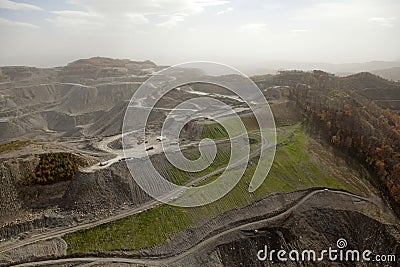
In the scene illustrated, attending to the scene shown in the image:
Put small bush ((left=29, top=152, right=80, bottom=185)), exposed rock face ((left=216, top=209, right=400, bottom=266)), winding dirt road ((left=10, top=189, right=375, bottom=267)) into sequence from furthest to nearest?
small bush ((left=29, top=152, right=80, bottom=185)) → exposed rock face ((left=216, top=209, right=400, bottom=266)) → winding dirt road ((left=10, top=189, right=375, bottom=267))

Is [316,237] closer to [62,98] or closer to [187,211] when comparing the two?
[187,211]

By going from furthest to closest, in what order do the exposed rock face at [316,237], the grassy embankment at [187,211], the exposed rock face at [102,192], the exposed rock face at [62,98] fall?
the exposed rock face at [62,98] < the exposed rock face at [102,192] < the exposed rock face at [316,237] < the grassy embankment at [187,211]

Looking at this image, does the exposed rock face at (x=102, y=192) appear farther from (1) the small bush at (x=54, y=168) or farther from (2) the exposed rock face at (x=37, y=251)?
(2) the exposed rock face at (x=37, y=251)

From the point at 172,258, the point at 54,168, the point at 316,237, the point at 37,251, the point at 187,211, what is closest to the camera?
the point at 37,251

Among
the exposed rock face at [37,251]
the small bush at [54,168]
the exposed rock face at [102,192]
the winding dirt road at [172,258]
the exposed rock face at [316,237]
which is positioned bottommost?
the exposed rock face at [316,237]

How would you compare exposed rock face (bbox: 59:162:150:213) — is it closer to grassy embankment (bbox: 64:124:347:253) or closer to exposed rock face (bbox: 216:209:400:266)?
grassy embankment (bbox: 64:124:347:253)

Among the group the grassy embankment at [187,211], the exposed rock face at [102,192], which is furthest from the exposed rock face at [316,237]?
the exposed rock face at [102,192]

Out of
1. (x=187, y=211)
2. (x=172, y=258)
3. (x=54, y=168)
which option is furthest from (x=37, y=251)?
(x=187, y=211)

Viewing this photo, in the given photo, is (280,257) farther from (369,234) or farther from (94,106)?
(94,106)

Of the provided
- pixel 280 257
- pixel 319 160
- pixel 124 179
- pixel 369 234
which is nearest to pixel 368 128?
pixel 319 160

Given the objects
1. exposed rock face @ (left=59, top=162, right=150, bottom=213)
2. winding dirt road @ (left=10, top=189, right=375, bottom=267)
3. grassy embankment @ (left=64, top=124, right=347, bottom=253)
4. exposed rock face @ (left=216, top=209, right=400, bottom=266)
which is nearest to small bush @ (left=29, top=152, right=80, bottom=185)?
exposed rock face @ (left=59, top=162, right=150, bottom=213)

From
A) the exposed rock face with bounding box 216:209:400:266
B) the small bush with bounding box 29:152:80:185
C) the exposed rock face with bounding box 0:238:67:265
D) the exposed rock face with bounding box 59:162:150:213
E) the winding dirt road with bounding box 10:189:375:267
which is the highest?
the small bush with bounding box 29:152:80:185
